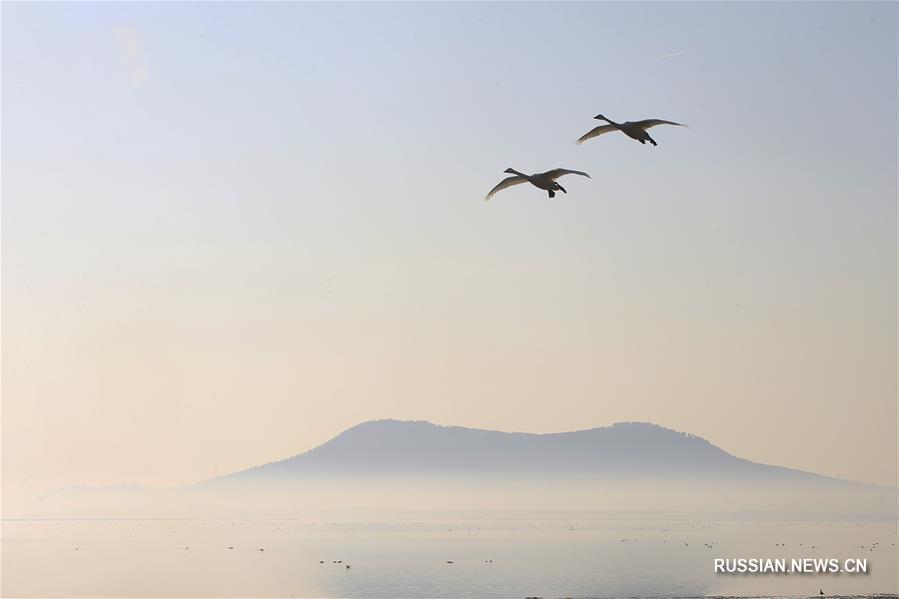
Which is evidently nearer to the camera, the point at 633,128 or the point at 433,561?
the point at 633,128

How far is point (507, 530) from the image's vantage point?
6663 inches

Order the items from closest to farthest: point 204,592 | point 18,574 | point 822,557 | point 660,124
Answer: point 660,124
point 204,592
point 18,574
point 822,557

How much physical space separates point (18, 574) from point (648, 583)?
1821 inches

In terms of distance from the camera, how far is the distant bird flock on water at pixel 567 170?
34125 mm

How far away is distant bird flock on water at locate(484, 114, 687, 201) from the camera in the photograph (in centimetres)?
3412

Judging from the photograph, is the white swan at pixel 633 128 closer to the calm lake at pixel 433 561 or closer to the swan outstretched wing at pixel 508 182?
the swan outstretched wing at pixel 508 182

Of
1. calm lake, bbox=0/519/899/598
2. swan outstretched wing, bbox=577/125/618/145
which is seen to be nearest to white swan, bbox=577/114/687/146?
swan outstretched wing, bbox=577/125/618/145

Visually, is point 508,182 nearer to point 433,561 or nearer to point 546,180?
point 546,180

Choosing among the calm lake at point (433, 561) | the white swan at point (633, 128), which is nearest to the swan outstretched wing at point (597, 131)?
the white swan at point (633, 128)

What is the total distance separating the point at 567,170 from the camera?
33.8m

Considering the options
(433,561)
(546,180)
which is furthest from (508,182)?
(433,561)

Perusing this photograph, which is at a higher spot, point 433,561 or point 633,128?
point 633,128

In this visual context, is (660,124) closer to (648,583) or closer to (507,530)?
(648,583)

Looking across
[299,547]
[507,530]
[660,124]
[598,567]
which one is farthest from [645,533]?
[660,124]
